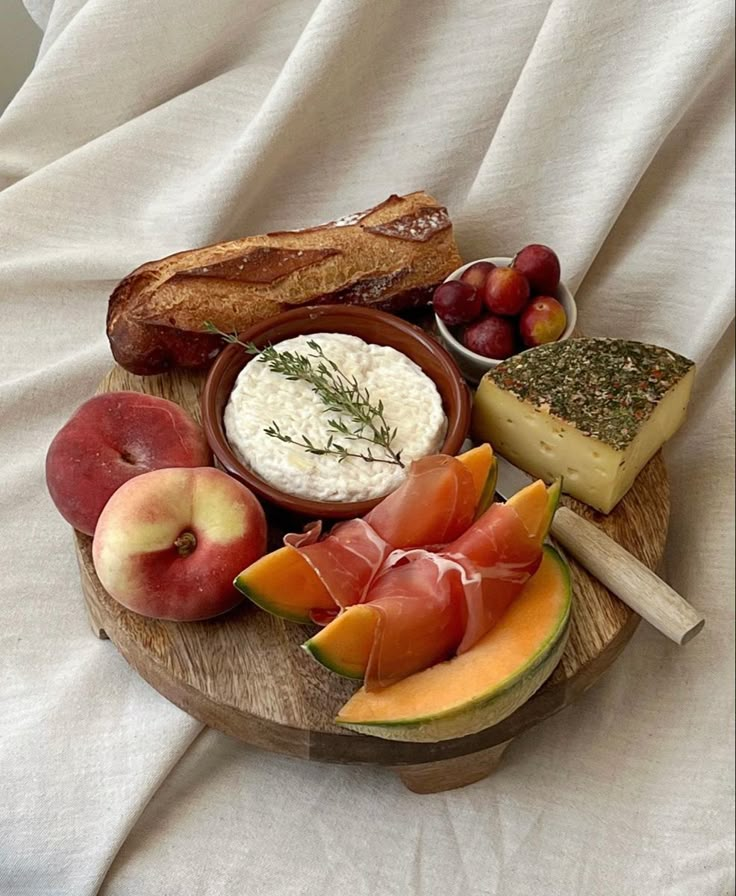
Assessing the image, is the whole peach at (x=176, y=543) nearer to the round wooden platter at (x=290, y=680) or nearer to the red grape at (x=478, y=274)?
the round wooden platter at (x=290, y=680)

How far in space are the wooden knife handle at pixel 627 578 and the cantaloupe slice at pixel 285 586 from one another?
0.33 meters

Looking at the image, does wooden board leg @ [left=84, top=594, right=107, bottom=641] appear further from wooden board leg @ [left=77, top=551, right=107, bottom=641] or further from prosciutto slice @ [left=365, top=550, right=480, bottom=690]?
prosciutto slice @ [left=365, top=550, right=480, bottom=690]

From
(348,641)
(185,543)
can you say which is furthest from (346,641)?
(185,543)

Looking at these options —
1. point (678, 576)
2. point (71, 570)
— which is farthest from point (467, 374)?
point (71, 570)

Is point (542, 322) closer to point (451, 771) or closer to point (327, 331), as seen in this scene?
point (327, 331)

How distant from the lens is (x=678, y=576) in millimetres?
1429

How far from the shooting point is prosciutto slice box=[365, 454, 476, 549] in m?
1.15

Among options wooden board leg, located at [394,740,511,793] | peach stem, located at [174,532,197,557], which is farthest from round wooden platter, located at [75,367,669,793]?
peach stem, located at [174,532,197,557]

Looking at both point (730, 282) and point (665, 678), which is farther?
point (730, 282)

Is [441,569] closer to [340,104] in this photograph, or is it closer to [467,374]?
[467,374]

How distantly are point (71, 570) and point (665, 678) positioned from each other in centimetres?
84

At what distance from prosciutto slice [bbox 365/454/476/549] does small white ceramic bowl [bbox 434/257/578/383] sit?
1.10ft

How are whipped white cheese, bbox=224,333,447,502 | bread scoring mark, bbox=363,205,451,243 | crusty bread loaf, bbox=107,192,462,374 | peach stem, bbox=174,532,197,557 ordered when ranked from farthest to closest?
bread scoring mark, bbox=363,205,451,243 → crusty bread loaf, bbox=107,192,462,374 → whipped white cheese, bbox=224,333,447,502 → peach stem, bbox=174,532,197,557

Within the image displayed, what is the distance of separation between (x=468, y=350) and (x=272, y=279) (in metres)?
0.31
